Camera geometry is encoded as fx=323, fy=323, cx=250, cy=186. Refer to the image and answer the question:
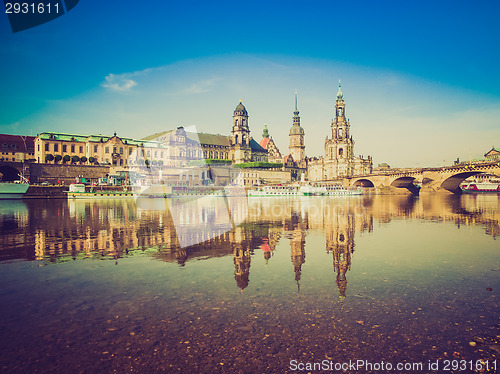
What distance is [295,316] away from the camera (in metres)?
6.95

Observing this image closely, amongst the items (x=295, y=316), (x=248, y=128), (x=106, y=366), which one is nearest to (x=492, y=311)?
(x=295, y=316)

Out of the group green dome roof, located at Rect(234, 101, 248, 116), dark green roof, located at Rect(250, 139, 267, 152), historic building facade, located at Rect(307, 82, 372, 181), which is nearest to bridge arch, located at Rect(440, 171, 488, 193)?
historic building facade, located at Rect(307, 82, 372, 181)

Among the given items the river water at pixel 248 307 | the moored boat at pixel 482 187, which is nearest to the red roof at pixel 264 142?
the moored boat at pixel 482 187

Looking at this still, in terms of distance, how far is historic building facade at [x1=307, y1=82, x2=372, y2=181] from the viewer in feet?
468

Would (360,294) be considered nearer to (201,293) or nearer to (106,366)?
(201,293)

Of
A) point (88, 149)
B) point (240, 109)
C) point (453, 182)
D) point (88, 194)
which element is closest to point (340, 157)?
point (240, 109)

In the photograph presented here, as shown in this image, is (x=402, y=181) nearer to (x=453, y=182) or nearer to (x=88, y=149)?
(x=453, y=182)

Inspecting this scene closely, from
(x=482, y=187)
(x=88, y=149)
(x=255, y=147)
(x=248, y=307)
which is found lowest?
(x=482, y=187)

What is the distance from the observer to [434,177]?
82.7 meters

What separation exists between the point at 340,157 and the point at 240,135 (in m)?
46.5

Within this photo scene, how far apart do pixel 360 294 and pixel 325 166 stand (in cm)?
14516

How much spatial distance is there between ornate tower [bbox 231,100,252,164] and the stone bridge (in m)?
47.4

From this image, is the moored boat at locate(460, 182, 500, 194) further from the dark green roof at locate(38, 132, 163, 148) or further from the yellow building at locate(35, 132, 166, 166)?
the dark green roof at locate(38, 132, 163, 148)

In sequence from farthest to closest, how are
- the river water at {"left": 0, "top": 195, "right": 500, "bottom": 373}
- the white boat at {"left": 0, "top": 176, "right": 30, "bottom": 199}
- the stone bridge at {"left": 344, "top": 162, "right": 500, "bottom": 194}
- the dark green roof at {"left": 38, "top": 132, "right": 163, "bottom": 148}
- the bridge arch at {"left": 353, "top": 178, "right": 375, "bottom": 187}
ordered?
the bridge arch at {"left": 353, "top": 178, "right": 375, "bottom": 187} < the dark green roof at {"left": 38, "top": 132, "right": 163, "bottom": 148} < the stone bridge at {"left": 344, "top": 162, "right": 500, "bottom": 194} < the white boat at {"left": 0, "top": 176, "right": 30, "bottom": 199} < the river water at {"left": 0, "top": 195, "right": 500, "bottom": 373}
